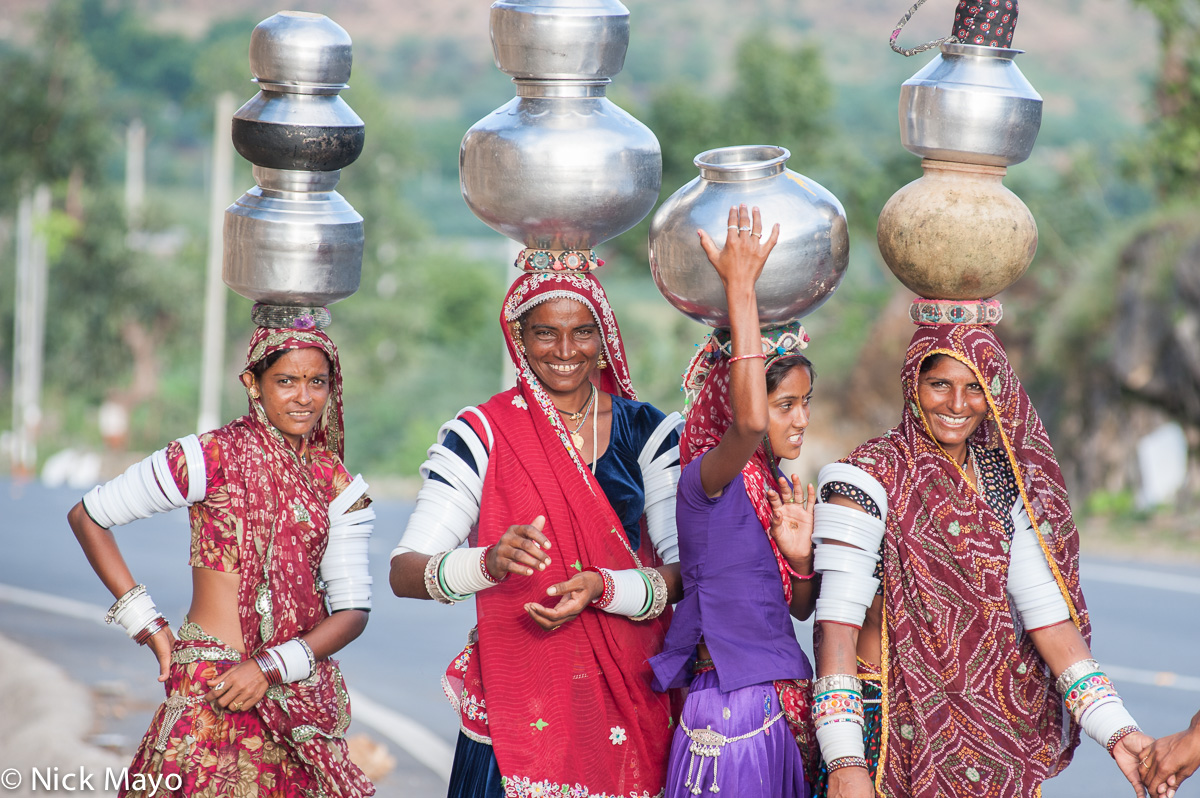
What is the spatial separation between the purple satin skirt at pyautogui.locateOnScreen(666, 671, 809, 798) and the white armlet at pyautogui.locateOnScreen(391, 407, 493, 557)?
740 mm

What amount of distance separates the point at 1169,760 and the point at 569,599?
142cm

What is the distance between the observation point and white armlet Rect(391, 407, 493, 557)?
350 centimetres

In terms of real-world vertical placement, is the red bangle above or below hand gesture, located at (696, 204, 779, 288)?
below

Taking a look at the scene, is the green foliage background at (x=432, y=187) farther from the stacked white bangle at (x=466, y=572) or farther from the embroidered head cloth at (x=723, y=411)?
the stacked white bangle at (x=466, y=572)

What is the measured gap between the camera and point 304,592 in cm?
377

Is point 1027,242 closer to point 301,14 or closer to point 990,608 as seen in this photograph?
point 990,608

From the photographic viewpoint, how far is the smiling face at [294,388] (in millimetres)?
3756

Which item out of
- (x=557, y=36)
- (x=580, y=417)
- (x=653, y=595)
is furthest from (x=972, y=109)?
(x=653, y=595)

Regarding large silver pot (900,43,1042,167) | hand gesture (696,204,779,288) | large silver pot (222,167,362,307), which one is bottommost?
large silver pot (222,167,362,307)

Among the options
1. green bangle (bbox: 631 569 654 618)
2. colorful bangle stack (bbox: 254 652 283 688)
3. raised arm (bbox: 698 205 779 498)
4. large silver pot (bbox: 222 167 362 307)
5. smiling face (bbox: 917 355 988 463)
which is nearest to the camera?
raised arm (bbox: 698 205 779 498)

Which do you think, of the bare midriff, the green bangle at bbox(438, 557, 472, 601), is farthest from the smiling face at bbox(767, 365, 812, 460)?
the bare midriff

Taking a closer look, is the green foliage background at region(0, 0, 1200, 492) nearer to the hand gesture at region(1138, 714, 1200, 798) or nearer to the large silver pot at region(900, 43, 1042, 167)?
the large silver pot at region(900, 43, 1042, 167)

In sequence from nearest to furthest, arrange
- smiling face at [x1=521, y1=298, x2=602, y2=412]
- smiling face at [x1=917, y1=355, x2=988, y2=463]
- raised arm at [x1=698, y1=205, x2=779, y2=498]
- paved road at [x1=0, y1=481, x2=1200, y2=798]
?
raised arm at [x1=698, y1=205, x2=779, y2=498] → smiling face at [x1=917, y1=355, x2=988, y2=463] → smiling face at [x1=521, y1=298, x2=602, y2=412] → paved road at [x1=0, y1=481, x2=1200, y2=798]

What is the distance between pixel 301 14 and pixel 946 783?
8.69 ft
